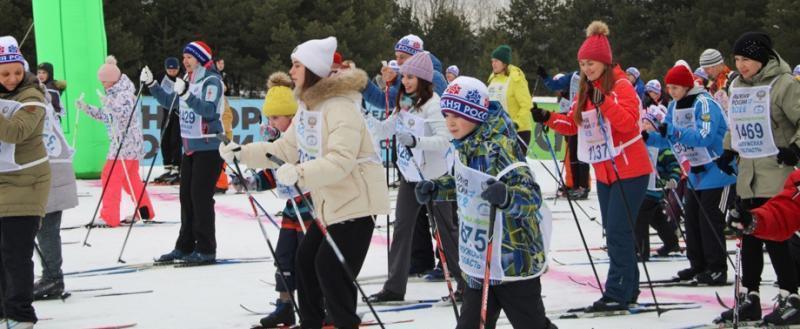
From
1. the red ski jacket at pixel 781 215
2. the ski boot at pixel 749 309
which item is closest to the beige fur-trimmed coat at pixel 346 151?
the red ski jacket at pixel 781 215

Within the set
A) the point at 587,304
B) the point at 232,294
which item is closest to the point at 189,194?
the point at 232,294

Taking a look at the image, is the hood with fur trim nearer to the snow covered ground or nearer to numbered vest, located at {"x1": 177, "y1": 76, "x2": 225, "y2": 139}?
the snow covered ground

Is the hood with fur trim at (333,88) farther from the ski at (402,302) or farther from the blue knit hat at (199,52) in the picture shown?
the blue knit hat at (199,52)

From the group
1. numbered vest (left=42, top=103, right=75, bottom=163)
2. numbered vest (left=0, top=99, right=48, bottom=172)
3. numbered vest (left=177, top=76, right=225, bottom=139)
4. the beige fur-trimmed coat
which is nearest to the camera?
the beige fur-trimmed coat

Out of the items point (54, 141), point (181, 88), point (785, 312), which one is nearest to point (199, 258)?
point (181, 88)

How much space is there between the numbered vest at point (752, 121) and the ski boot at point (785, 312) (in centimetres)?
89

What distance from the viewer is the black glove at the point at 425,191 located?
16.0 feet

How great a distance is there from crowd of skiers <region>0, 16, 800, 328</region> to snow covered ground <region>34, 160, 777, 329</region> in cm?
29

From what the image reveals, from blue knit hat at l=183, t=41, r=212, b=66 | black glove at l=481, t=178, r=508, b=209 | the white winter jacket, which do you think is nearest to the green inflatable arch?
blue knit hat at l=183, t=41, r=212, b=66

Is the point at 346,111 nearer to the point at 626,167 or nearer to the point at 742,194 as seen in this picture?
the point at 626,167

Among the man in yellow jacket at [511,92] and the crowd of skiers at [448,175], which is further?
the man in yellow jacket at [511,92]

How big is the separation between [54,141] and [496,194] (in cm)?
391

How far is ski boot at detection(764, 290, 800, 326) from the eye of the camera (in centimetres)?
619

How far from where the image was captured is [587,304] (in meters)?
7.06
